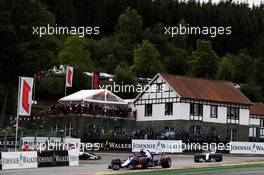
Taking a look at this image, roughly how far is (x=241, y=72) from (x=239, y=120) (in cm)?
5587

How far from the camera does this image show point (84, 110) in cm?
6425

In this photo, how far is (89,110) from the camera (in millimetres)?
64562

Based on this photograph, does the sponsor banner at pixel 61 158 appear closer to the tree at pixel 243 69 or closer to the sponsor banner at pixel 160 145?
the sponsor banner at pixel 160 145

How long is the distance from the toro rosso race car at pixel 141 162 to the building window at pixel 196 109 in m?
36.6

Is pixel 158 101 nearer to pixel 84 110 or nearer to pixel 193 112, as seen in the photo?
pixel 193 112

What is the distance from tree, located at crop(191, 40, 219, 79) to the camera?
12438 centimetres

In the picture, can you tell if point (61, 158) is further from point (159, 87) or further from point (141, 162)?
point (159, 87)

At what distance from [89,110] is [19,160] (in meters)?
28.5

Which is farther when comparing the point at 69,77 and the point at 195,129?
the point at 195,129

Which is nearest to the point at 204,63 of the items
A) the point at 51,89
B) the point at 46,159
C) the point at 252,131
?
the point at 51,89

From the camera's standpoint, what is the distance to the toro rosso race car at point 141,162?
3544 centimetres

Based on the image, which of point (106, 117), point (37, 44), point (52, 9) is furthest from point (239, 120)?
point (52, 9)

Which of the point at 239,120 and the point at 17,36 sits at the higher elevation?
the point at 17,36

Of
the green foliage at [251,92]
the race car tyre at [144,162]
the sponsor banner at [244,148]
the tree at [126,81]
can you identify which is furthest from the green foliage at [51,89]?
the race car tyre at [144,162]
